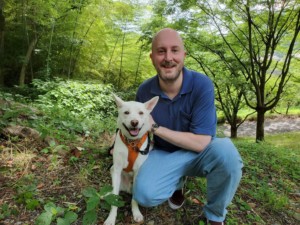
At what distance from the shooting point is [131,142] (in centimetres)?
242

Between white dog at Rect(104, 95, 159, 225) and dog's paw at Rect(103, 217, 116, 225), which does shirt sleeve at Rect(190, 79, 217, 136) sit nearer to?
white dog at Rect(104, 95, 159, 225)

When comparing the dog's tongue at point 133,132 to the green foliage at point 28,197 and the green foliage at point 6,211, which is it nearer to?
the green foliage at point 28,197

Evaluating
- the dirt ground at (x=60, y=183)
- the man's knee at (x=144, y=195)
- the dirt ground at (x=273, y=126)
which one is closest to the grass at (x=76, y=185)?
the dirt ground at (x=60, y=183)

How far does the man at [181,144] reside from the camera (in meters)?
2.30

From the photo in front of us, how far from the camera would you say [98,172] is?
3016mm

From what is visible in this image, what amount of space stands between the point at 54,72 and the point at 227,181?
39.7ft

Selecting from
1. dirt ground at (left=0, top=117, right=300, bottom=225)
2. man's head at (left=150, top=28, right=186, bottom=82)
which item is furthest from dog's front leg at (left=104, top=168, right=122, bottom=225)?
man's head at (left=150, top=28, right=186, bottom=82)

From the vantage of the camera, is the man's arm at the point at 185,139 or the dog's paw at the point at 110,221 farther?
the man's arm at the point at 185,139

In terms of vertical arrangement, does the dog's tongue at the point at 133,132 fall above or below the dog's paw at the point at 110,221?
above

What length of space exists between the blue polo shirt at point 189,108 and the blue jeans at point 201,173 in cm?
17

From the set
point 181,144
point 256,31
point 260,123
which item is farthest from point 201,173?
point 256,31

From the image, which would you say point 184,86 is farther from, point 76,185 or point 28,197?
point 28,197

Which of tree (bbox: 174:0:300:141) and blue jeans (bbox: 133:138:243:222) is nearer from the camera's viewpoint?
blue jeans (bbox: 133:138:243:222)

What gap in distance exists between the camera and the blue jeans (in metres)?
2.25
